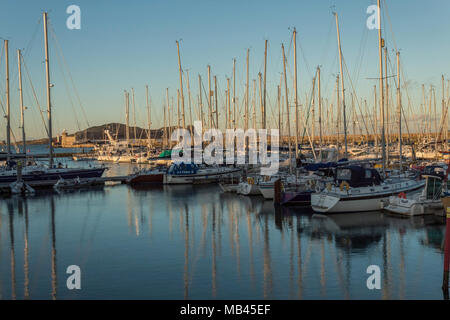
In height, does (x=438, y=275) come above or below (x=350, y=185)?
below

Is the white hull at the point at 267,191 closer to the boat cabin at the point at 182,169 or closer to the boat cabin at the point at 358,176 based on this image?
the boat cabin at the point at 358,176

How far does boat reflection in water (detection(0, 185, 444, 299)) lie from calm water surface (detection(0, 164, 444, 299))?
0.04 metres

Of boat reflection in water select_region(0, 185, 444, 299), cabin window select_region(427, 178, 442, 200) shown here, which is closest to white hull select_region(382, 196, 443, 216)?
cabin window select_region(427, 178, 442, 200)

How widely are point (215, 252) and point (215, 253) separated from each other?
6.8 inches

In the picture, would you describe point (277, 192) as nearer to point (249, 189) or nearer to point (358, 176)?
point (249, 189)

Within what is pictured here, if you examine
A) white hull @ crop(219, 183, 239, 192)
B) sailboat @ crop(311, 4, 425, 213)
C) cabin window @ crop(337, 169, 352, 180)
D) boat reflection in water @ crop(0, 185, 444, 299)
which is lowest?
boat reflection in water @ crop(0, 185, 444, 299)

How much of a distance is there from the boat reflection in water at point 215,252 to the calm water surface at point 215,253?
42 millimetres

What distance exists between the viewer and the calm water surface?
14695mm

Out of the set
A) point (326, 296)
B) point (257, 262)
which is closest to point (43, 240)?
point (257, 262)

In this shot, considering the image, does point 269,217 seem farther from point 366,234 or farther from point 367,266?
point 367,266

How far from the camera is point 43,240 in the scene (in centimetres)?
2269

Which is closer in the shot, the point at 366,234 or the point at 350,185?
the point at 366,234

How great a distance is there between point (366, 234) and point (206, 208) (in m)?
12.6

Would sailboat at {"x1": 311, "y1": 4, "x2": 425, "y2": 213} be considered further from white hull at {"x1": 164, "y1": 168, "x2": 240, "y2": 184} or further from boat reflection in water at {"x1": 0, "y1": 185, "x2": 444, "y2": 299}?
white hull at {"x1": 164, "y1": 168, "x2": 240, "y2": 184}
